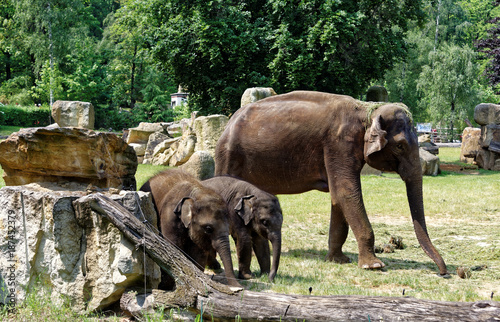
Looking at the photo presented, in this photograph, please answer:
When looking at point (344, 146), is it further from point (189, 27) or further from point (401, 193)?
point (189, 27)

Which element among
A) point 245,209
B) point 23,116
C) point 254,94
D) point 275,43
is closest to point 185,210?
point 245,209

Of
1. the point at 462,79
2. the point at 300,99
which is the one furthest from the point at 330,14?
the point at 462,79

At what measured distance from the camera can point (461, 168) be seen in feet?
84.3

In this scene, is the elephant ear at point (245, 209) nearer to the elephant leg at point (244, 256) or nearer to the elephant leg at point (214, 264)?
the elephant leg at point (244, 256)

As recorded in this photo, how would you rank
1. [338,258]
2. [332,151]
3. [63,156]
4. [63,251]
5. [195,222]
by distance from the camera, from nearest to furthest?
[63,251], [195,222], [63,156], [332,151], [338,258]

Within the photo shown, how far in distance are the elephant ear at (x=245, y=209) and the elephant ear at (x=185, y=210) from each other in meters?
1.18

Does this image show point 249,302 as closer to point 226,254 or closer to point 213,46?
point 226,254

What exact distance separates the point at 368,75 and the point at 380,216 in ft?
48.2

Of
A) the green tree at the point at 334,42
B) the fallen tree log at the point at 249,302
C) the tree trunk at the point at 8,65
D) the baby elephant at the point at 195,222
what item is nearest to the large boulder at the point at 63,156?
the baby elephant at the point at 195,222

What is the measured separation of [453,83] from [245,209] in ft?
152

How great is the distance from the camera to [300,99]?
29.4ft

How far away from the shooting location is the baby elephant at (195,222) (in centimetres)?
602

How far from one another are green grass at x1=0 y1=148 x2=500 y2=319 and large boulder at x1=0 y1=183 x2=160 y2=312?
403 millimetres

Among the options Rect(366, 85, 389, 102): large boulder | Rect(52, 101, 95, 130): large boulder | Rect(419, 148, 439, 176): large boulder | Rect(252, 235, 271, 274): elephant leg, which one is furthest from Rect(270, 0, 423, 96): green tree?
Rect(252, 235, 271, 274): elephant leg
